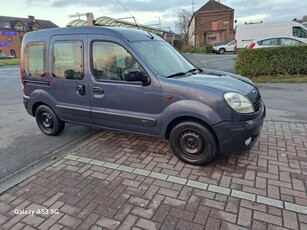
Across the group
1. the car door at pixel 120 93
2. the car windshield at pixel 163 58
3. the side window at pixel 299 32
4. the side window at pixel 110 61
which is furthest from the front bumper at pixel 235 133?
the side window at pixel 299 32

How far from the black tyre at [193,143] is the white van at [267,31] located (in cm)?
1786

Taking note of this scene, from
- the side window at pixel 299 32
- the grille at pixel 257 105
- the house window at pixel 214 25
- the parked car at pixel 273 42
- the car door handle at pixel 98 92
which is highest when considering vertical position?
the house window at pixel 214 25

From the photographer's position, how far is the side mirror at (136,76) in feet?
10.7

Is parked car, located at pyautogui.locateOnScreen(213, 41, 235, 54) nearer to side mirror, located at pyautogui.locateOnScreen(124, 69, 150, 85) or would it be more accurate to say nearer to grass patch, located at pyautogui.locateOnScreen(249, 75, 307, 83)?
grass patch, located at pyautogui.locateOnScreen(249, 75, 307, 83)

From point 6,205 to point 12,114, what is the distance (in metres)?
4.67

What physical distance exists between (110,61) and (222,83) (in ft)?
5.74

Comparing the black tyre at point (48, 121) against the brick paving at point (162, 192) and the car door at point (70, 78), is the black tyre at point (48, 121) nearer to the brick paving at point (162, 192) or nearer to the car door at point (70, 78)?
the car door at point (70, 78)

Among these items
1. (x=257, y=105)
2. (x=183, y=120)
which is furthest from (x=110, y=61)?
(x=257, y=105)

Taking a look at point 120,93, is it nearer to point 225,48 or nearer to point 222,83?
point 222,83

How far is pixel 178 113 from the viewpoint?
322 centimetres

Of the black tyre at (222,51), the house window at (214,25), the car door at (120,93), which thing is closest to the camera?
the car door at (120,93)

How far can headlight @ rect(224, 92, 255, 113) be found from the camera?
2.98 metres

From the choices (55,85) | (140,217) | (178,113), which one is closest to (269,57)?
(178,113)

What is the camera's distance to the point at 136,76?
3.29m
